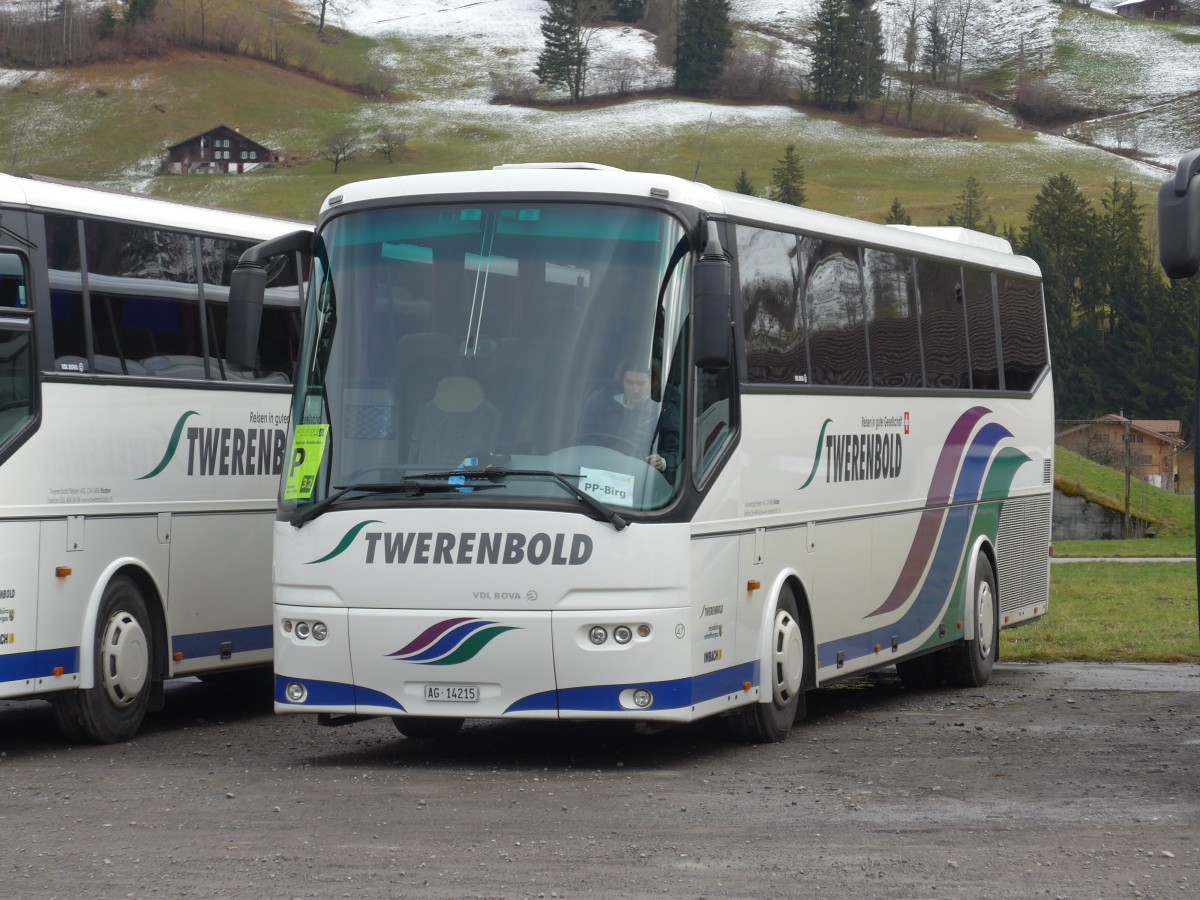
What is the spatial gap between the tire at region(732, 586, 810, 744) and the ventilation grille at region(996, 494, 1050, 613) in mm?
5023

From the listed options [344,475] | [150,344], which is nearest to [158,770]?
[344,475]

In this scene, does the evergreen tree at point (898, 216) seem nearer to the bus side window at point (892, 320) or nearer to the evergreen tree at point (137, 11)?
the evergreen tree at point (137, 11)

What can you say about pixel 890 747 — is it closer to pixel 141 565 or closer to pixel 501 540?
pixel 501 540

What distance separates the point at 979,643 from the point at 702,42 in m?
176

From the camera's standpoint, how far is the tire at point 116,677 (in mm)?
12031

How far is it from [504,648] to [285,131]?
16499 cm

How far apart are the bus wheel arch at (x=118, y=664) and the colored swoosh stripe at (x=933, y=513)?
4924 mm

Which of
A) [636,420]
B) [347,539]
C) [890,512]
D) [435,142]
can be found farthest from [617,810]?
[435,142]

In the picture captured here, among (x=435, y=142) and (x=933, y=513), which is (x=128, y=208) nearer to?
(x=933, y=513)

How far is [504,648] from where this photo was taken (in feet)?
33.5

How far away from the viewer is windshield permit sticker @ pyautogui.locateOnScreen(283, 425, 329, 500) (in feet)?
34.9

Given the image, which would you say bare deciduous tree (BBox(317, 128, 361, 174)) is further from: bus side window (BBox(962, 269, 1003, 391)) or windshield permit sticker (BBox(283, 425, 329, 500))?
windshield permit sticker (BBox(283, 425, 329, 500))

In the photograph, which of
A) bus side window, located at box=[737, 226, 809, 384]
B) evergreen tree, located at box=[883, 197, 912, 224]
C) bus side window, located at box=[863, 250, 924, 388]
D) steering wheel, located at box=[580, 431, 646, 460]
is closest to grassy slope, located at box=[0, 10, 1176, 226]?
evergreen tree, located at box=[883, 197, 912, 224]

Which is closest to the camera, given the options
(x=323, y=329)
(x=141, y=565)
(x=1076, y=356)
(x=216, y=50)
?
(x=323, y=329)
